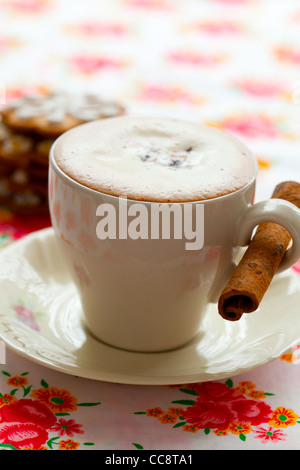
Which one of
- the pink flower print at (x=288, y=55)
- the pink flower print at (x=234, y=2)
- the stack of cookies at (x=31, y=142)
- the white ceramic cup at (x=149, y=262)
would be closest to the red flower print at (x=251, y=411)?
the white ceramic cup at (x=149, y=262)

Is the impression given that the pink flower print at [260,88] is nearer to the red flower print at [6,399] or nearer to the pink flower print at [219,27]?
the pink flower print at [219,27]

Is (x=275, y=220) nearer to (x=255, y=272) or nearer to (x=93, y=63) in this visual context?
(x=255, y=272)

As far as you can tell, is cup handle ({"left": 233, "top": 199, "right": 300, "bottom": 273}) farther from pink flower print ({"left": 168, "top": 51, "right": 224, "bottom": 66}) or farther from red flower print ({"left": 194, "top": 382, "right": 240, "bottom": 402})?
pink flower print ({"left": 168, "top": 51, "right": 224, "bottom": 66})

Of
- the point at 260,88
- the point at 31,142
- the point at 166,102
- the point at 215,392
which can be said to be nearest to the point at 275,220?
the point at 215,392

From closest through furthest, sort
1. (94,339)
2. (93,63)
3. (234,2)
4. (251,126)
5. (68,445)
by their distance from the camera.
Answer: (68,445) → (94,339) → (251,126) → (93,63) → (234,2)

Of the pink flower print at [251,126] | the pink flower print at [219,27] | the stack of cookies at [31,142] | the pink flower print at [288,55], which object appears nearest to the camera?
the stack of cookies at [31,142]

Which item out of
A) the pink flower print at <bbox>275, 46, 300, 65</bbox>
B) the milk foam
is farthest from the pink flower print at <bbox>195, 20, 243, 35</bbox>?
the milk foam

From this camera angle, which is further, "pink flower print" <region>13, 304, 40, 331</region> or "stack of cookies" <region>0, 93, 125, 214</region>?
"stack of cookies" <region>0, 93, 125, 214</region>
